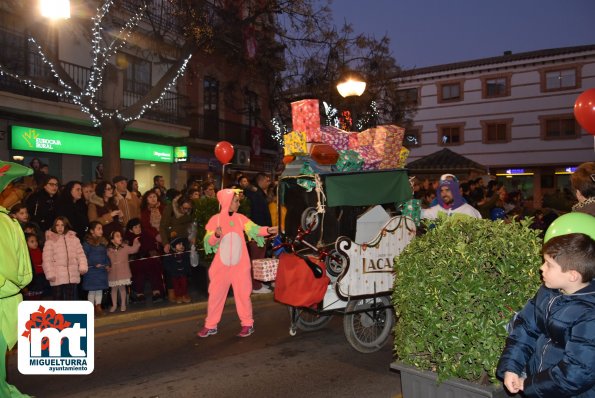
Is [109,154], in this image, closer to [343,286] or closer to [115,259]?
[115,259]

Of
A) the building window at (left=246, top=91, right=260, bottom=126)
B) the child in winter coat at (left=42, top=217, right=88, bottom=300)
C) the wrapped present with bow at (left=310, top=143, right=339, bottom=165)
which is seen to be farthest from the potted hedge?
the building window at (left=246, top=91, right=260, bottom=126)

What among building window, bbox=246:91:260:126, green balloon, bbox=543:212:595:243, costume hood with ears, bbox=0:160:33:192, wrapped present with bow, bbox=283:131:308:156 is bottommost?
green balloon, bbox=543:212:595:243

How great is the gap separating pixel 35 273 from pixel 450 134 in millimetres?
36376

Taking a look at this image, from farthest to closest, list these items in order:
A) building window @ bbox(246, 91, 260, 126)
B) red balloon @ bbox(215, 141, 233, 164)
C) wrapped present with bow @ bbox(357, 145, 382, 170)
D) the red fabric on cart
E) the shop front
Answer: building window @ bbox(246, 91, 260, 126) → the shop front → red balloon @ bbox(215, 141, 233, 164) → wrapped present with bow @ bbox(357, 145, 382, 170) → the red fabric on cart

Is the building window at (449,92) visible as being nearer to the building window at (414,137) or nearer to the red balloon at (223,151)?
the building window at (414,137)

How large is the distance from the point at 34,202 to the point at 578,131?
3507cm

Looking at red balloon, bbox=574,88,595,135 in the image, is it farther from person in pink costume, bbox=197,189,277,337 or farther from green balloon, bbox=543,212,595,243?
green balloon, bbox=543,212,595,243

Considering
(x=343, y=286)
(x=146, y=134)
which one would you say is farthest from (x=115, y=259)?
(x=146, y=134)

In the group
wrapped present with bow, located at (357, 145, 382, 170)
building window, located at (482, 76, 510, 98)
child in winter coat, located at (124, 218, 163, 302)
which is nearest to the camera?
wrapped present with bow, located at (357, 145, 382, 170)

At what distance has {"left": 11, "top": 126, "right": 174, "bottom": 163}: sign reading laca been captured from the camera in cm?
1688

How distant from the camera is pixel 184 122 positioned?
23828 mm

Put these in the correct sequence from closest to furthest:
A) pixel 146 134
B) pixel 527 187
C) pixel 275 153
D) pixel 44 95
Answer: pixel 44 95 → pixel 146 134 → pixel 275 153 → pixel 527 187

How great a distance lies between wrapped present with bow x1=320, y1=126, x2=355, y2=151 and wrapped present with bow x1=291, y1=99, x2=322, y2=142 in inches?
4.6

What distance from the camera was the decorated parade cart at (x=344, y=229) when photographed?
265 inches
